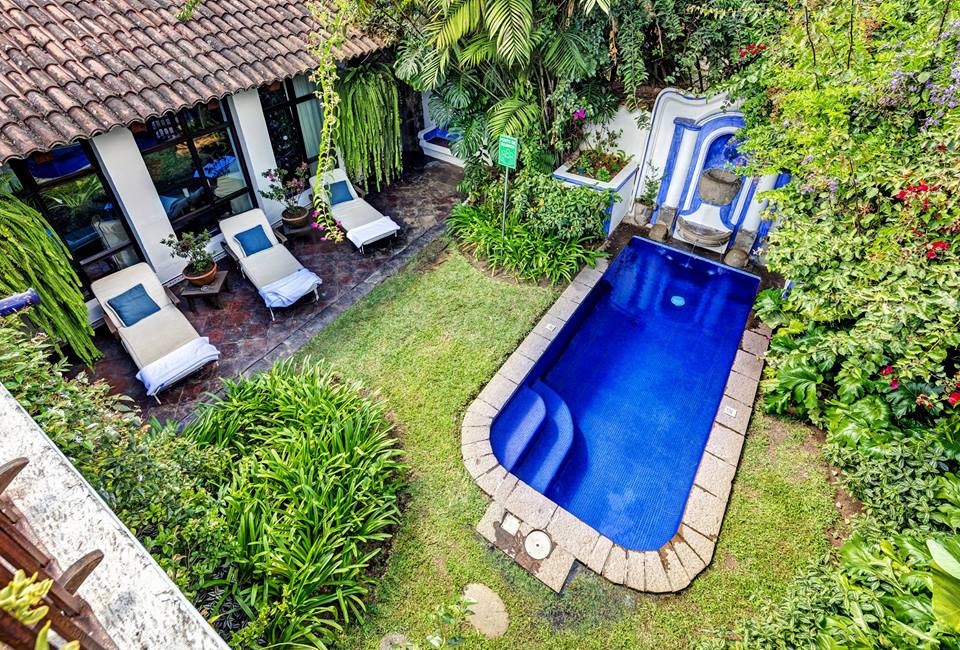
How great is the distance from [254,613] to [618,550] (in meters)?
3.66

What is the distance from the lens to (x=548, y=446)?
6.73 metres

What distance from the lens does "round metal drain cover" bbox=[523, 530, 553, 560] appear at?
5.12m

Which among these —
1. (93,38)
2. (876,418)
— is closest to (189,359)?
(93,38)

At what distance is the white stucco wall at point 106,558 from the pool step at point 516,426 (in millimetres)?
4864

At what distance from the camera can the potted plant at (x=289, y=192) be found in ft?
30.1

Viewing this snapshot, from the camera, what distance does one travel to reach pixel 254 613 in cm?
422

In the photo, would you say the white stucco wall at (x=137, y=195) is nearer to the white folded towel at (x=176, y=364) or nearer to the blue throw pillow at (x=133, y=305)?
the blue throw pillow at (x=133, y=305)

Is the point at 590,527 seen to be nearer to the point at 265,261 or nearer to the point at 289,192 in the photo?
the point at 265,261

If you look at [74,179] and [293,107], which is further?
[293,107]

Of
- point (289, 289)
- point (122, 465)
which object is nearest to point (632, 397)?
point (289, 289)

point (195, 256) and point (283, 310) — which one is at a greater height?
point (195, 256)

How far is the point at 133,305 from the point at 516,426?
609 centimetres

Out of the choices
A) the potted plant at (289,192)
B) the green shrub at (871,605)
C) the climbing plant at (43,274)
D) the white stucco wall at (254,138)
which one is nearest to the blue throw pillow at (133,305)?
the climbing plant at (43,274)

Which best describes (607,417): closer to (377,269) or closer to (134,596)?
(377,269)
